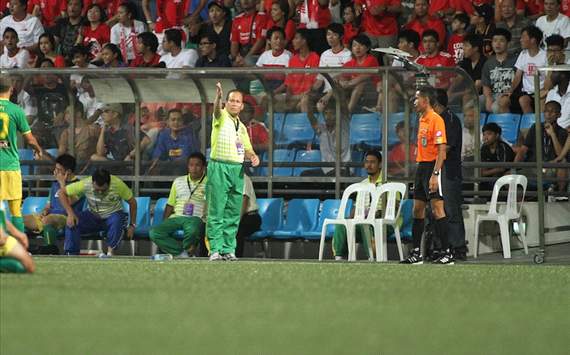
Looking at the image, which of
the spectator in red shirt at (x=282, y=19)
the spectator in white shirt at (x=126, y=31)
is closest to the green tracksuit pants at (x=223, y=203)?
the spectator in red shirt at (x=282, y=19)

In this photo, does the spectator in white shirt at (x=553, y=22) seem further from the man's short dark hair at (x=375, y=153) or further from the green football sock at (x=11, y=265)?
the green football sock at (x=11, y=265)

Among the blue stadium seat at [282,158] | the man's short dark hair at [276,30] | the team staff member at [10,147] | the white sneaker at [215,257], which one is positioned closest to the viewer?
the team staff member at [10,147]

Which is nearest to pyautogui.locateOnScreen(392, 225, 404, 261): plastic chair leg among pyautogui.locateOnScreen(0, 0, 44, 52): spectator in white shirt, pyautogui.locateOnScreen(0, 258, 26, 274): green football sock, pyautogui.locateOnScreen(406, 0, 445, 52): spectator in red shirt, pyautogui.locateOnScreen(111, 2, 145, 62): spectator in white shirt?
pyautogui.locateOnScreen(406, 0, 445, 52): spectator in red shirt

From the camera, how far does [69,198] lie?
66.5 feet

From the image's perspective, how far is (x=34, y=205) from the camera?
21.0 m

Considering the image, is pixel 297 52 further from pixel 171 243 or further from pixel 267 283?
pixel 267 283

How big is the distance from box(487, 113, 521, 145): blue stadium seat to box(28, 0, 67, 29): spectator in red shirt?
34.9 ft

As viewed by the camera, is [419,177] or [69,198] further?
[69,198]

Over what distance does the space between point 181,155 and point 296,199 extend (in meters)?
1.88

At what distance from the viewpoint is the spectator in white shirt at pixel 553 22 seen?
2077 cm

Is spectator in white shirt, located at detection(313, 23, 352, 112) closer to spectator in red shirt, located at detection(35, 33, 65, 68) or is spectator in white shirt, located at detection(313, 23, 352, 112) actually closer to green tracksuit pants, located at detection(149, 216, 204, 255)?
green tracksuit pants, located at detection(149, 216, 204, 255)

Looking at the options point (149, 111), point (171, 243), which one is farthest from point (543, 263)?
point (149, 111)

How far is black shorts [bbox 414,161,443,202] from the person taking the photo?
55.0ft

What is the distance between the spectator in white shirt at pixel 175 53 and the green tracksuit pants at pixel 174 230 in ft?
15.7
